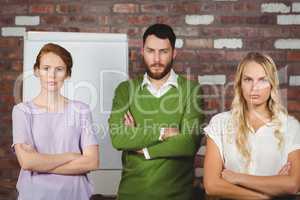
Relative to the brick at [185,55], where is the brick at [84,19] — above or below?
above

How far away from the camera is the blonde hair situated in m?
2.20

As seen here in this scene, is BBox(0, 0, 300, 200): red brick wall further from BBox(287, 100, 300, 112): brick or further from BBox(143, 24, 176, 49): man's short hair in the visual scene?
BBox(143, 24, 176, 49): man's short hair

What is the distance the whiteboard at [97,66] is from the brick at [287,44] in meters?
1.16

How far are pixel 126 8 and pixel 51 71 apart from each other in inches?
48.5

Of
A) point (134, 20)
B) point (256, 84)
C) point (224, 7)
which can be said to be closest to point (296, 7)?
point (224, 7)

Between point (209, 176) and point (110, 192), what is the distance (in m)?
0.97

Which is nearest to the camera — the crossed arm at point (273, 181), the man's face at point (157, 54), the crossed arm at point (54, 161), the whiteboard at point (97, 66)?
the crossed arm at point (273, 181)

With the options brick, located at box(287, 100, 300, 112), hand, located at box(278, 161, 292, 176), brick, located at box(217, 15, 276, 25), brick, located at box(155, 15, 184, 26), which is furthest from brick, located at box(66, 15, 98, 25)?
hand, located at box(278, 161, 292, 176)

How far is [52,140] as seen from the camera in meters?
2.32

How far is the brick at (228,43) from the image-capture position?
134 inches

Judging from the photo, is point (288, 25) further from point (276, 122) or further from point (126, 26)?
point (276, 122)

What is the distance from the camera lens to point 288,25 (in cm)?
339

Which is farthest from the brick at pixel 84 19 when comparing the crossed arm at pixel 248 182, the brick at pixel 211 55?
the crossed arm at pixel 248 182

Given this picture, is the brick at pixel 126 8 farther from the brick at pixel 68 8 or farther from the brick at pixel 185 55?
the brick at pixel 185 55
